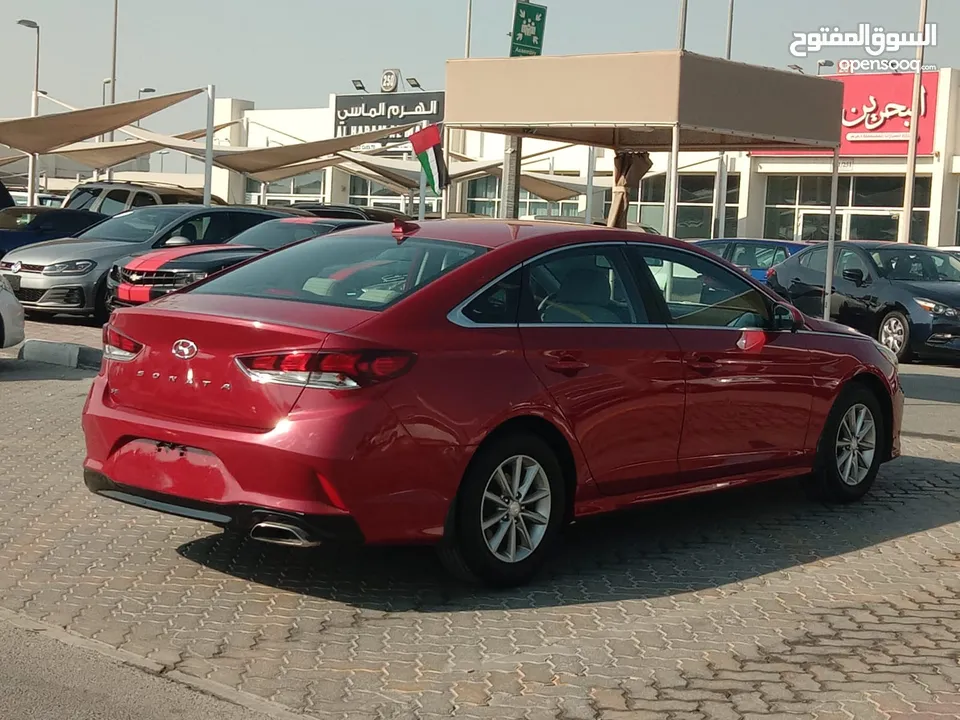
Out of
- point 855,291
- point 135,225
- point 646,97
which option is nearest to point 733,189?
point 855,291

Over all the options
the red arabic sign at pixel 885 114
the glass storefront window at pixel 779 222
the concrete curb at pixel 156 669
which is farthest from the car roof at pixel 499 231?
the glass storefront window at pixel 779 222

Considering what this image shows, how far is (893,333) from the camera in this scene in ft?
58.0

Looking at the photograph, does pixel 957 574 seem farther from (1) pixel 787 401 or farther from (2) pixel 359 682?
(2) pixel 359 682

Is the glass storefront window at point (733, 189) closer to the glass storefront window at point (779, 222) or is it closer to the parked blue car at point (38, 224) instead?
the glass storefront window at point (779, 222)

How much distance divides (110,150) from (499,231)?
32892mm

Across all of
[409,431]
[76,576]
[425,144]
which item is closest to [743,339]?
[409,431]

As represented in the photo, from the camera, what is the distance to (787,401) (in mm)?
7184

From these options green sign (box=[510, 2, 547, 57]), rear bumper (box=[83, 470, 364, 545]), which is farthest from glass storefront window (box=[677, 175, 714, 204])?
rear bumper (box=[83, 470, 364, 545])

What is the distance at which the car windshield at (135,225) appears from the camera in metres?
17.9

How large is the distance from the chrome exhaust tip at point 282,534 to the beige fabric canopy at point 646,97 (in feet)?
21.2

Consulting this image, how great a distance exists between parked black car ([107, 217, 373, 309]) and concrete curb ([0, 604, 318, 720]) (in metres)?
9.88

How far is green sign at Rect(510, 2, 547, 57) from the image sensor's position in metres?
19.2

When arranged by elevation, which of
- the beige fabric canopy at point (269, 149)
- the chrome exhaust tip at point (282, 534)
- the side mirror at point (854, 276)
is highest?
the beige fabric canopy at point (269, 149)

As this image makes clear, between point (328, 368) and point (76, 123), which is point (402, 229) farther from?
point (76, 123)
